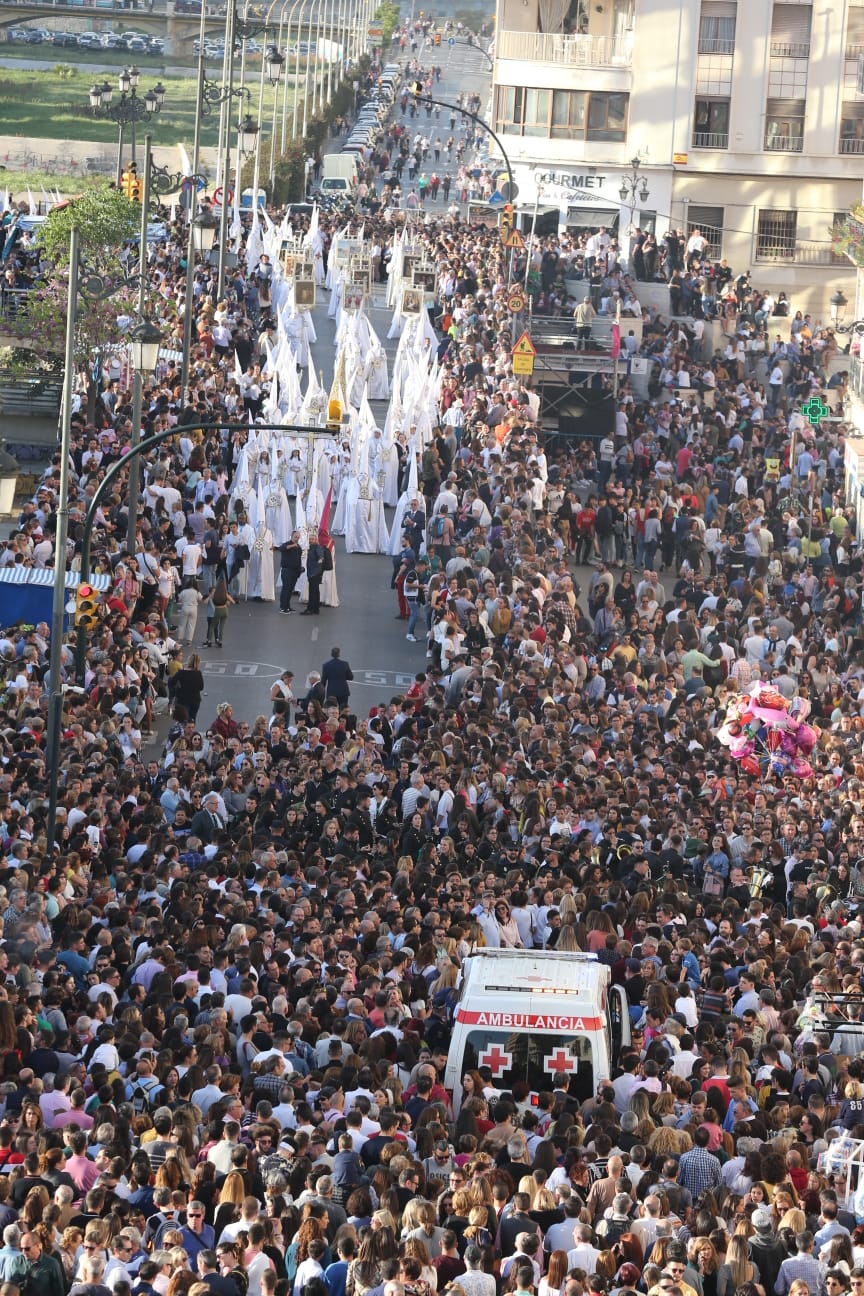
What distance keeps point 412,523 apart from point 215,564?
2.89m

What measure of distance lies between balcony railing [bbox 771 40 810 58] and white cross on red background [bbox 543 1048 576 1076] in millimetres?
58243

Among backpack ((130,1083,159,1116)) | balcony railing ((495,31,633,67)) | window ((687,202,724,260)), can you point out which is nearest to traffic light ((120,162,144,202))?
balcony railing ((495,31,633,67))

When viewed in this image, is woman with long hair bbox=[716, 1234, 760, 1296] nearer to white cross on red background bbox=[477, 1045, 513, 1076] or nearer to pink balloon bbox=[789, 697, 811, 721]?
white cross on red background bbox=[477, 1045, 513, 1076]

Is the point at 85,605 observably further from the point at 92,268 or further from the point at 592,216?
the point at 592,216

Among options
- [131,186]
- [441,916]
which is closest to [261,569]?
[441,916]

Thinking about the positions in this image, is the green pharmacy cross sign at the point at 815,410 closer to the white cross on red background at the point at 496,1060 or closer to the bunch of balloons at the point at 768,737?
the bunch of balloons at the point at 768,737

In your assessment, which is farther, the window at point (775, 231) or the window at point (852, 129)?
the window at point (775, 231)

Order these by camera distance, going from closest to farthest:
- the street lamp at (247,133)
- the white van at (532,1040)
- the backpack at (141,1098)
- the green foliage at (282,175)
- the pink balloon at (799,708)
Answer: the backpack at (141,1098)
the white van at (532,1040)
the pink balloon at (799,708)
the street lamp at (247,133)
the green foliage at (282,175)

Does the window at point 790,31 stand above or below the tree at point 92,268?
above

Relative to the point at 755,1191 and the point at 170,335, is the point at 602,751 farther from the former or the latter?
the point at 170,335

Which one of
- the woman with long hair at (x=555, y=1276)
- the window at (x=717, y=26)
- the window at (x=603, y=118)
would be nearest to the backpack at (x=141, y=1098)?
the woman with long hair at (x=555, y=1276)

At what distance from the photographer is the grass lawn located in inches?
4550

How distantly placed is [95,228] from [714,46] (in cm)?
2681

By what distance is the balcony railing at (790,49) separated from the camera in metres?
70.2
